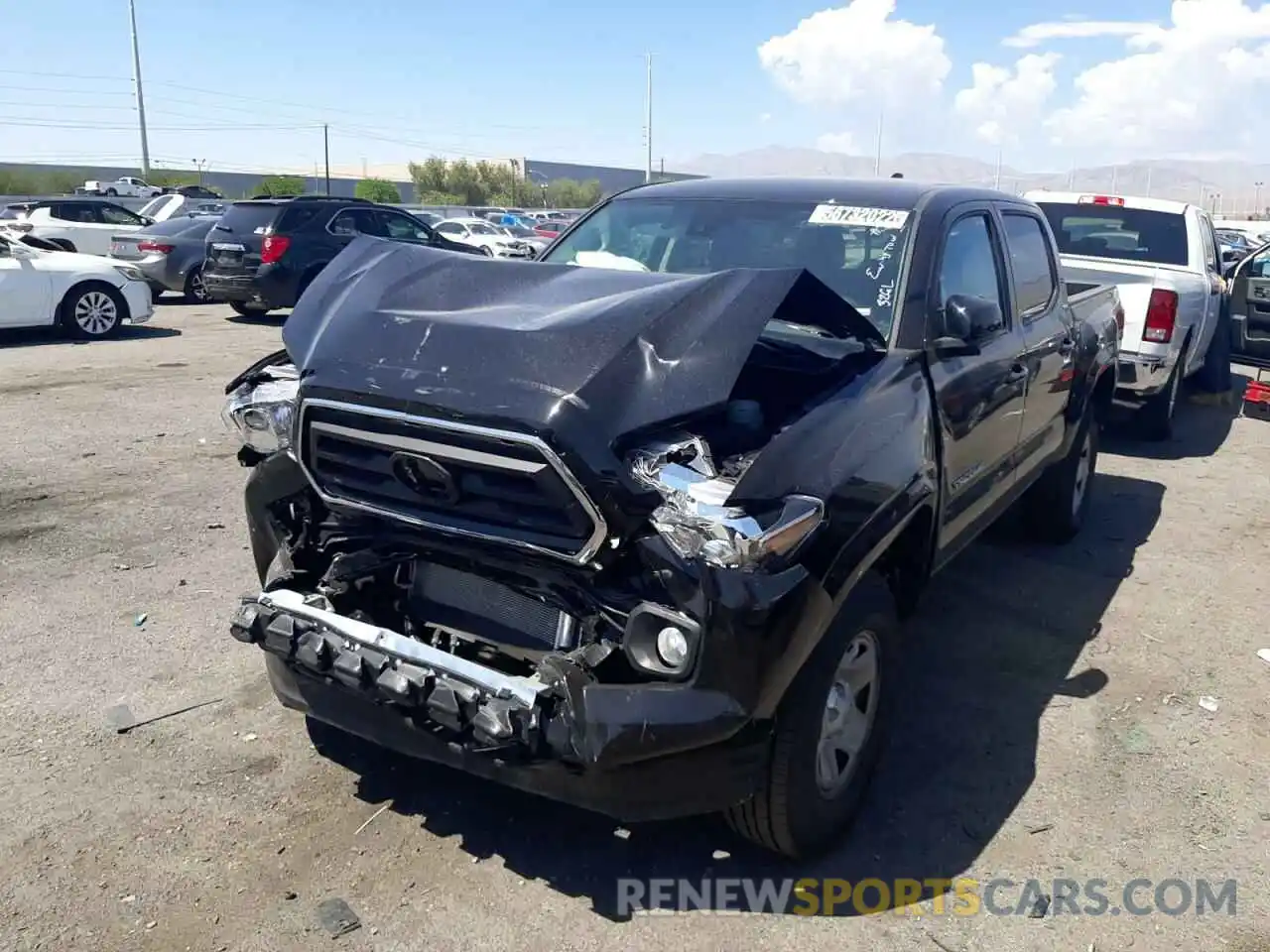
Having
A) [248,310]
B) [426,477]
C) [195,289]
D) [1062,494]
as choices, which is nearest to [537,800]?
[426,477]

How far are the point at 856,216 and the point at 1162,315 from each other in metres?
5.20

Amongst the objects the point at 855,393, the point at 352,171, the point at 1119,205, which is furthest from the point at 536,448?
the point at 352,171

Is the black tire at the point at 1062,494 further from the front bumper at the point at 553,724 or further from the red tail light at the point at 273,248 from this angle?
the red tail light at the point at 273,248

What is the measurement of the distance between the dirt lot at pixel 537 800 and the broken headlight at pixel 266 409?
109 centimetres

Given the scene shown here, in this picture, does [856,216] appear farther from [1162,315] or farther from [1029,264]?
[1162,315]

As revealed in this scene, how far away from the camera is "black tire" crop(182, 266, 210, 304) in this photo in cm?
1752

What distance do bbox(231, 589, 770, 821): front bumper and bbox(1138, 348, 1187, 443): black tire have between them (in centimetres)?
709

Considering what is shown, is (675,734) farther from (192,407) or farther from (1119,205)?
(1119,205)

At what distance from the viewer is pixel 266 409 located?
3.31m

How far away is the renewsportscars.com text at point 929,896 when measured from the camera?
9.68ft

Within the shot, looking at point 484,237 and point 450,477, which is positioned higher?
point 484,237

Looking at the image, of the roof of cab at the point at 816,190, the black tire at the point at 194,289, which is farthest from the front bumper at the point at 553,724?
the black tire at the point at 194,289

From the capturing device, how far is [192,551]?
5441 mm

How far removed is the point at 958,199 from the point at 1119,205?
596cm
